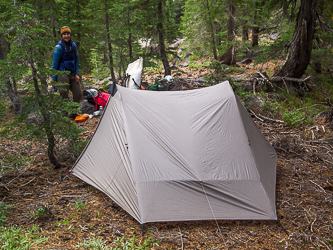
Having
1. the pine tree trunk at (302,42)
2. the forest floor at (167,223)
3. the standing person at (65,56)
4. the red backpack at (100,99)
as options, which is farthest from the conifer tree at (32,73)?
the pine tree trunk at (302,42)

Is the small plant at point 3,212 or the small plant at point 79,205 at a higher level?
the small plant at point 3,212

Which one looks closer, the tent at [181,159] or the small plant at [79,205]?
the tent at [181,159]

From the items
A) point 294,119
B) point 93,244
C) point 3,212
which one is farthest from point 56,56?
point 294,119

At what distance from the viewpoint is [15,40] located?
3.46 metres

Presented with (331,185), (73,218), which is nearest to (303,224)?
(331,185)

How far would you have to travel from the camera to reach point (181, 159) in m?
3.61

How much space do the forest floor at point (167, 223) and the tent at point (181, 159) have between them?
0.54ft

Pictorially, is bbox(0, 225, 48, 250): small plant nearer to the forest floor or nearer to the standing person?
the forest floor

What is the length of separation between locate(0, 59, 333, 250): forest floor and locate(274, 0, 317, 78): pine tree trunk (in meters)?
4.65

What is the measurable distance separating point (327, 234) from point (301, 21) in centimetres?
733

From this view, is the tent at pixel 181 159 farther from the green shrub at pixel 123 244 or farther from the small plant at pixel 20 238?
the small plant at pixel 20 238

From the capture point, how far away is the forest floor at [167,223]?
295 cm

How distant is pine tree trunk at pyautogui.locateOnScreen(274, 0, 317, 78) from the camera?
7.54 meters

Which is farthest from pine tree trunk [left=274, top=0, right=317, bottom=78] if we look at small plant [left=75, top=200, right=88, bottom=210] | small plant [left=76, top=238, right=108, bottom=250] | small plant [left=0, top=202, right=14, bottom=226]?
small plant [left=0, top=202, right=14, bottom=226]
